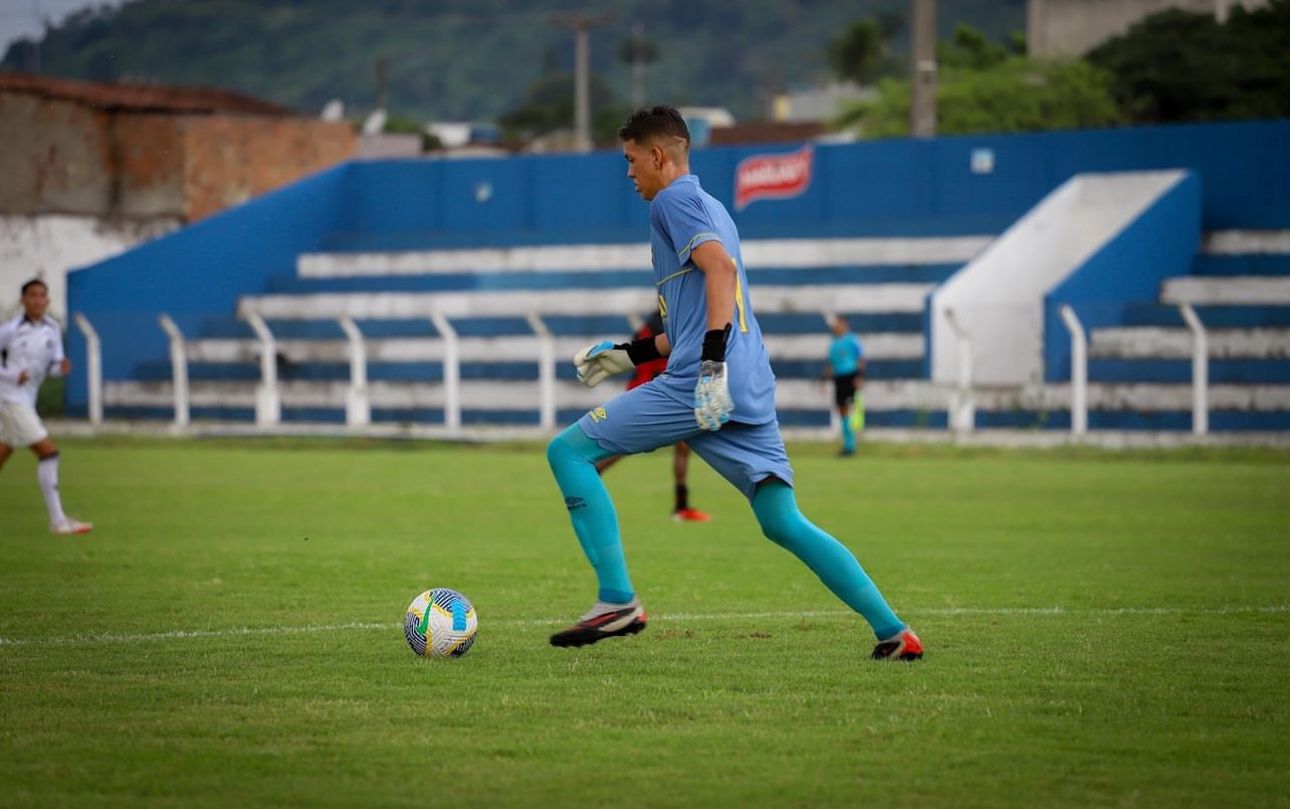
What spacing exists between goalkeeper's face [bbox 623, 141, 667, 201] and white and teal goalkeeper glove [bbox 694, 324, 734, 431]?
32.8 inches

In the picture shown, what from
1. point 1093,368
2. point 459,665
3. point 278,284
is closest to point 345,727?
point 459,665

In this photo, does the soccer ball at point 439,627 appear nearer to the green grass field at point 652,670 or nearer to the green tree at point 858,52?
the green grass field at point 652,670

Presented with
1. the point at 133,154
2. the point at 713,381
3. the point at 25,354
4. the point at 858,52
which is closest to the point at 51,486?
the point at 25,354

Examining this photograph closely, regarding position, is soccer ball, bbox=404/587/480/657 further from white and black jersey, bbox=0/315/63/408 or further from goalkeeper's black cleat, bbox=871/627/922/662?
white and black jersey, bbox=0/315/63/408

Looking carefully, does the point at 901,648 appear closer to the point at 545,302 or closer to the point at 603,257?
the point at 545,302

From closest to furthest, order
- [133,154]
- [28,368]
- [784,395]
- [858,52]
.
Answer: [28,368], [784,395], [133,154], [858,52]

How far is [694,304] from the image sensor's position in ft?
28.4

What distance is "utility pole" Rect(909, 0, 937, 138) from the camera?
122 feet

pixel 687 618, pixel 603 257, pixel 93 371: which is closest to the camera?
pixel 687 618

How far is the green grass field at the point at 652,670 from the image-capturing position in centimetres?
641

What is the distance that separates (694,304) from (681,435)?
58 centimetres

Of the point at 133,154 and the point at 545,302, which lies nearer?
the point at 545,302

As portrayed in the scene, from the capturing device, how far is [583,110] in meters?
67.2

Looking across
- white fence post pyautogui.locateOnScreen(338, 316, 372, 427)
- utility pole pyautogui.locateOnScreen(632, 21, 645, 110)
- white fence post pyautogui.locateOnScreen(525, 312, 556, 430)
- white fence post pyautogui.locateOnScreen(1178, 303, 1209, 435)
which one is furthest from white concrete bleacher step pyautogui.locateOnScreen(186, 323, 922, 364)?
utility pole pyautogui.locateOnScreen(632, 21, 645, 110)
